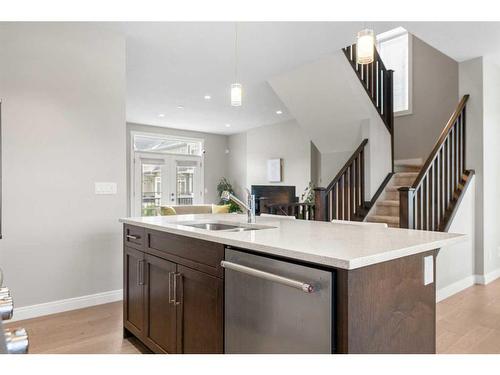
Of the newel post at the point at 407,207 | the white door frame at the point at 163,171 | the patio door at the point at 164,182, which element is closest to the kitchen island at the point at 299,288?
the newel post at the point at 407,207

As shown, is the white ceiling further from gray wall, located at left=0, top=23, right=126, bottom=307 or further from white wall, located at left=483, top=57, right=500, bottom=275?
gray wall, located at left=0, top=23, right=126, bottom=307

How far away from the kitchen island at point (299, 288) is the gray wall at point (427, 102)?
426 cm

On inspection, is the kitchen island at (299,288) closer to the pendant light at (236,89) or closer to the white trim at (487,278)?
the pendant light at (236,89)

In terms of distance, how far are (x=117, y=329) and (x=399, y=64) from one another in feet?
19.0

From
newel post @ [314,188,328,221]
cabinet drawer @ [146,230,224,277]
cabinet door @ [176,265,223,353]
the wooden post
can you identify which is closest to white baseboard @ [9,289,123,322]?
cabinet drawer @ [146,230,224,277]

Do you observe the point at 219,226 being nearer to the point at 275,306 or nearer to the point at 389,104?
the point at 275,306

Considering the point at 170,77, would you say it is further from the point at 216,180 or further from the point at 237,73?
the point at 216,180

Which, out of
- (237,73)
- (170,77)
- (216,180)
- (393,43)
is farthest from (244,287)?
(216,180)

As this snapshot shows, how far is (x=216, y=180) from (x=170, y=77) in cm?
514

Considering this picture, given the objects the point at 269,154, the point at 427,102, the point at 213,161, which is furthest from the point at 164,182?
the point at 427,102

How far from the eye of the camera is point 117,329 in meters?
2.70

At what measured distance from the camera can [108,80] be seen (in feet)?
11.2

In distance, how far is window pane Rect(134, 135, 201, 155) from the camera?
8844 millimetres

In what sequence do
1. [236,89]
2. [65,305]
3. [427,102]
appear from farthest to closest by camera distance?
[427,102] → [65,305] → [236,89]
